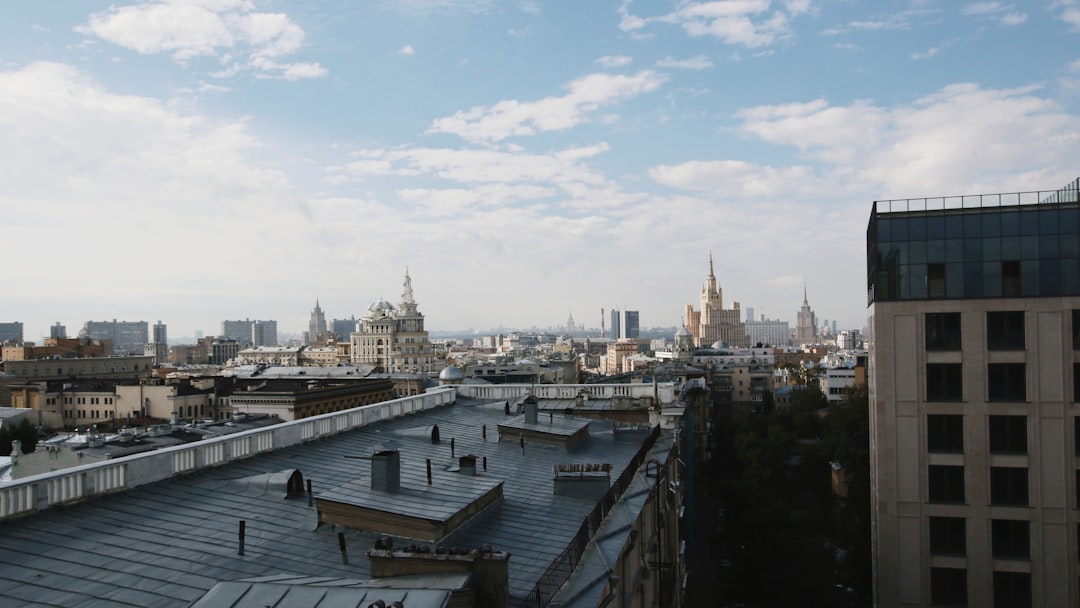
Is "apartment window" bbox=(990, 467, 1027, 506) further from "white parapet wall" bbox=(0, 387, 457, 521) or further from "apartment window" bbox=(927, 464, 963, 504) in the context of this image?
"white parapet wall" bbox=(0, 387, 457, 521)

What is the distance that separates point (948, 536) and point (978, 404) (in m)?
5.25

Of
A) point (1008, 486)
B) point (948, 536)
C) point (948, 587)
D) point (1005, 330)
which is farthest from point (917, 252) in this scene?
point (948, 587)

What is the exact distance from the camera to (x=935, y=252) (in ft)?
103

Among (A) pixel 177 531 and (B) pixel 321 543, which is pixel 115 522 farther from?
(B) pixel 321 543

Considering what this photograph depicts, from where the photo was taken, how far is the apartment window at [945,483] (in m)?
30.7

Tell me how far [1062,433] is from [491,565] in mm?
28595

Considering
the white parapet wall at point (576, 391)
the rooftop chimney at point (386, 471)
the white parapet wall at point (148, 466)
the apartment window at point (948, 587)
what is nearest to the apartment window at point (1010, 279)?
the apartment window at point (948, 587)

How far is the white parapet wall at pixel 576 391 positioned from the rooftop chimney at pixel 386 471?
64.3 ft

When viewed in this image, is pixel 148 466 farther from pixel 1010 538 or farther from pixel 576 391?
pixel 1010 538

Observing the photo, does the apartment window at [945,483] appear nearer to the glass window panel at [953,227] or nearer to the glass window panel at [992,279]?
the glass window panel at [992,279]

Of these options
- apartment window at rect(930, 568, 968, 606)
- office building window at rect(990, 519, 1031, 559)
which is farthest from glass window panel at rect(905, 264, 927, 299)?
apartment window at rect(930, 568, 968, 606)

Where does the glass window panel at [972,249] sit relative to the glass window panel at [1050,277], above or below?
above

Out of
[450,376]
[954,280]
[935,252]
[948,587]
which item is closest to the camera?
[948,587]

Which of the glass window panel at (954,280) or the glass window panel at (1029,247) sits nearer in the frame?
the glass window panel at (1029,247)
